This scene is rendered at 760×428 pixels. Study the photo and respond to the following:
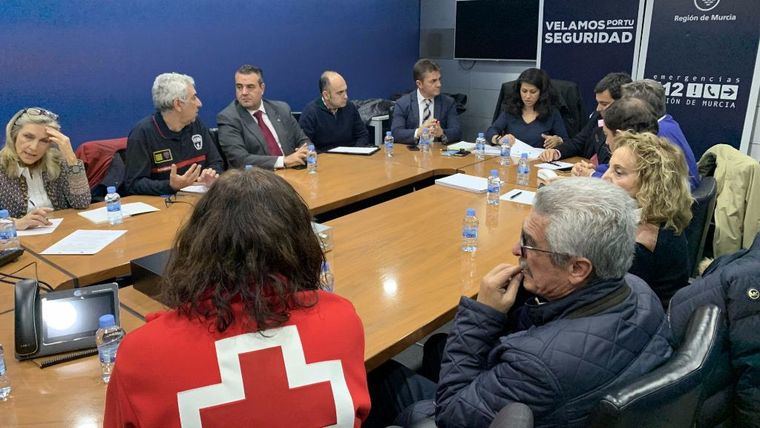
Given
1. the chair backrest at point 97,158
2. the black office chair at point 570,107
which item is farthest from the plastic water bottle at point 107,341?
the black office chair at point 570,107

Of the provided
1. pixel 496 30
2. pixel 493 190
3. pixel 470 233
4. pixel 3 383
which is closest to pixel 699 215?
pixel 493 190

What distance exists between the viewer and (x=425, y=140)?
4273 mm

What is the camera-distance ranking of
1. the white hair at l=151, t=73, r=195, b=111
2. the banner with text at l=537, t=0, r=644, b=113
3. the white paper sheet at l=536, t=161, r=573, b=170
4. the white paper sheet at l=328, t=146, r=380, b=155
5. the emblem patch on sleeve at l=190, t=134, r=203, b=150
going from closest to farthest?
the white hair at l=151, t=73, r=195, b=111, the emblem patch on sleeve at l=190, t=134, r=203, b=150, the white paper sheet at l=536, t=161, r=573, b=170, the white paper sheet at l=328, t=146, r=380, b=155, the banner with text at l=537, t=0, r=644, b=113

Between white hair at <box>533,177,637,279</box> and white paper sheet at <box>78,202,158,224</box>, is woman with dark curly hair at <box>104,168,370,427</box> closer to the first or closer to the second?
white hair at <box>533,177,637,279</box>

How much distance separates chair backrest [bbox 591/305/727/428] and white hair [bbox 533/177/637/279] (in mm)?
218

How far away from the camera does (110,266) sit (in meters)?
2.11

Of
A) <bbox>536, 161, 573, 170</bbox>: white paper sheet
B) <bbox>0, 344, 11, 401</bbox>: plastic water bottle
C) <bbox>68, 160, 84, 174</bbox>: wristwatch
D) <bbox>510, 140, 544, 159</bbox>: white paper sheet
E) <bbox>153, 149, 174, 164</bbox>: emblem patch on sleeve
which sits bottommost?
<bbox>0, 344, 11, 401</bbox>: plastic water bottle

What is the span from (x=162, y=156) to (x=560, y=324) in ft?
8.91

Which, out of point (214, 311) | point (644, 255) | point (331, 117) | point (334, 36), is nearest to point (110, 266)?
point (214, 311)

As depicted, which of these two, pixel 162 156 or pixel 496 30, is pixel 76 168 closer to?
pixel 162 156

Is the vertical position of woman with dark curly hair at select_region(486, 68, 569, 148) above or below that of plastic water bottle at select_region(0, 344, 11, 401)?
above

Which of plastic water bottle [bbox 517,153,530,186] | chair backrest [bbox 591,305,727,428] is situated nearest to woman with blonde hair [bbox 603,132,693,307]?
chair backrest [bbox 591,305,727,428]

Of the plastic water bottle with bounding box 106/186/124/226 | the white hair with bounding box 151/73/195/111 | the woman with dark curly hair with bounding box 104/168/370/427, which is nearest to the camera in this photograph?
the woman with dark curly hair with bounding box 104/168/370/427

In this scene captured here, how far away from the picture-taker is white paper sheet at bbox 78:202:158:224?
266cm
